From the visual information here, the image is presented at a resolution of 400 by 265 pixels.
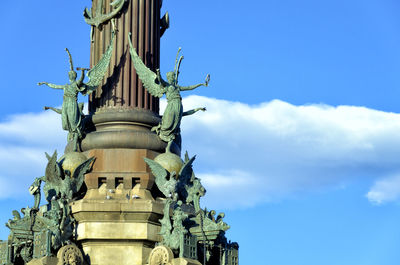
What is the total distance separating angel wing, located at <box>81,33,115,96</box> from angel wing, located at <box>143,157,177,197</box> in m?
4.38

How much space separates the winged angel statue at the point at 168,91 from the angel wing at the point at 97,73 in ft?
3.68

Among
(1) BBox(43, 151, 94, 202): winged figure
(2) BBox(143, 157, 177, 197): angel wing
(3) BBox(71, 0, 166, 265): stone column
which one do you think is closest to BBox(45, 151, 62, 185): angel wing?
(1) BBox(43, 151, 94, 202): winged figure

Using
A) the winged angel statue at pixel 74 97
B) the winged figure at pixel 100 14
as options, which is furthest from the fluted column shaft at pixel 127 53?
the winged angel statue at pixel 74 97

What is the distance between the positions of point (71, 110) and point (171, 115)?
4204 millimetres

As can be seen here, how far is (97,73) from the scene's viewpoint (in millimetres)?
43844

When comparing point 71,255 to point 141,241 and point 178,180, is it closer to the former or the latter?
point 141,241

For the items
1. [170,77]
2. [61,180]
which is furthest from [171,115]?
[61,180]

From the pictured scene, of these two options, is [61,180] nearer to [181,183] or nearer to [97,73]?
[181,183]

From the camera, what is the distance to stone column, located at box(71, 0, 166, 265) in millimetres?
40781

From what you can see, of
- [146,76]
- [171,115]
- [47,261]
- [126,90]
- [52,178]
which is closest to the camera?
[47,261]

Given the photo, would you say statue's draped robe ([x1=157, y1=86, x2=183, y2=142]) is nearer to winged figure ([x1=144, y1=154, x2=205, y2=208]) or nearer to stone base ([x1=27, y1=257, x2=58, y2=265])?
winged figure ([x1=144, y1=154, x2=205, y2=208])

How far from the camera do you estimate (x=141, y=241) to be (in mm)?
40906

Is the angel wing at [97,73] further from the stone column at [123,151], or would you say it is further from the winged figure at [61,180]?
the winged figure at [61,180]

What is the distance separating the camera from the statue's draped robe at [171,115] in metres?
43.3
